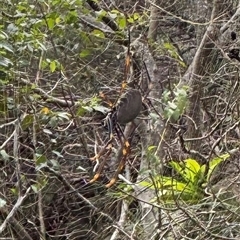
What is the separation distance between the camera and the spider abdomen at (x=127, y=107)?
7.83 ft

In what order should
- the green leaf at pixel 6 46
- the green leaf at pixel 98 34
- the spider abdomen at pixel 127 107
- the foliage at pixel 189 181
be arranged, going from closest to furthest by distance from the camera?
1. the green leaf at pixel 6 46
2. the spider abdomen at pixel 127 107
3. the foliage at pixel 189 181
4. the green leaf at pixel 98 34

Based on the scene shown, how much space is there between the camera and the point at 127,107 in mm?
2393

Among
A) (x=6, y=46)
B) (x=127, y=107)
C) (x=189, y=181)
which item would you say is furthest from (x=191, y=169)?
(x=6, y=46)

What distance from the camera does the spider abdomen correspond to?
239 cm

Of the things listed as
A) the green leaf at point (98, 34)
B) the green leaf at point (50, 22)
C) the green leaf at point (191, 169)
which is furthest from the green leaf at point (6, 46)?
the green leaf at point (191, 169)

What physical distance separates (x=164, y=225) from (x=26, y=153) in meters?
0.79

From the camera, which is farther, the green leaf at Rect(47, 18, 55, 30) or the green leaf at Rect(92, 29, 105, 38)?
the green leaf at Rect(92, 29, 105, 38)

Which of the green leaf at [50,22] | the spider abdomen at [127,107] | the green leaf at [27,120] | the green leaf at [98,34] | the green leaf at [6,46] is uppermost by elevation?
the green leaf at [6,46]

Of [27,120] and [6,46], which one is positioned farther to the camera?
[27,120]

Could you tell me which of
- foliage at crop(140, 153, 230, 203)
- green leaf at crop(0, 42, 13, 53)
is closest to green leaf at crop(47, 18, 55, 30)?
green leaf at crop(0, 42, 13, 53)

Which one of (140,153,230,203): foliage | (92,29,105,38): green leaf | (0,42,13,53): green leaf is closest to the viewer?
(0,42,13,53): green leaf

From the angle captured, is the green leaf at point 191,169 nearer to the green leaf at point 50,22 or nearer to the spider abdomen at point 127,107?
the spider abdomen at point 127,107

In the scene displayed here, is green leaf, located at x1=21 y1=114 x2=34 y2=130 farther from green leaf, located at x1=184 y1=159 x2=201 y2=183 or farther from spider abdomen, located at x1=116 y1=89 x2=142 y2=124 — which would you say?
green leaf, located at x1=184 y1=159 x2=201 y2=183

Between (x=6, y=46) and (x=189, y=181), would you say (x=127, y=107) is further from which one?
(x=6, y=46)
